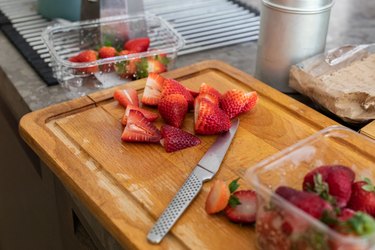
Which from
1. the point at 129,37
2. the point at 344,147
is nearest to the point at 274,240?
the point at 344,147

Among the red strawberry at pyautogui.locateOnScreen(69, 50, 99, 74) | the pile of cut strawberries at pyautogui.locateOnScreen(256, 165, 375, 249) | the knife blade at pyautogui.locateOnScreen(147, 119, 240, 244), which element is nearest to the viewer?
the pile of cut strawberries at pyautogui.locateOnScreen(256, 165, 375, 249)

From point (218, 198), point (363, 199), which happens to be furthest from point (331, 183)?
point (218, 198)

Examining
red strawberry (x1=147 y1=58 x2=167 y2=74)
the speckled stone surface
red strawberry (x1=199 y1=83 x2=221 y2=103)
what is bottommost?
the speckled stone surface

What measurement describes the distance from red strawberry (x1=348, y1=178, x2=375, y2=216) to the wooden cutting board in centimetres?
12

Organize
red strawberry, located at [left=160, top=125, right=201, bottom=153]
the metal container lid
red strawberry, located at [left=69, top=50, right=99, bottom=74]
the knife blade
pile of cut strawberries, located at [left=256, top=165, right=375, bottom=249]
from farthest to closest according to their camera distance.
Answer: red strawberry, located at [left=69, top=50, right=99, bottom=74], the metal container lid, red strawberry, located at [left=160, top=125, right=201, bottom=153], the knife blade, pile of cut strawberries, located at [left=256, top=165, right=375, bottom=249]

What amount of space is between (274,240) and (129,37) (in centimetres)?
67

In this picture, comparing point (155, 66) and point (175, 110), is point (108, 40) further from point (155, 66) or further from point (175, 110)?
point (175, 110)

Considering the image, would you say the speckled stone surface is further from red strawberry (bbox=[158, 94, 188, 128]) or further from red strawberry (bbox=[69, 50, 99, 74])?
red strawberry (bbox=[158, 94, 188, 128])

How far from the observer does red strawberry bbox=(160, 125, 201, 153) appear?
2.54 ft

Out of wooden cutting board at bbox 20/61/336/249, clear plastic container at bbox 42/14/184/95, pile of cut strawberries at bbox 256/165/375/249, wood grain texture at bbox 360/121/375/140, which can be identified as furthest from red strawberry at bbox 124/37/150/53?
pile of cut strawberries at bbox 256/165/375/249

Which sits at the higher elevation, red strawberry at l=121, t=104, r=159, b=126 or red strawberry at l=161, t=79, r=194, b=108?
red strawberry at l=161, t=79, r=194, b=108

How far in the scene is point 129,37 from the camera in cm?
113

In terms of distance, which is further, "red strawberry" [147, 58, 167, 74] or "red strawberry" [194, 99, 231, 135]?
"red strawberry" [147, 58, 167, 74]

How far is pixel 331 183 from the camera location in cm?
56
